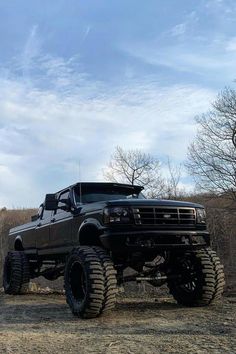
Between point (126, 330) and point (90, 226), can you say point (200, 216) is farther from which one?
point (126, 330)

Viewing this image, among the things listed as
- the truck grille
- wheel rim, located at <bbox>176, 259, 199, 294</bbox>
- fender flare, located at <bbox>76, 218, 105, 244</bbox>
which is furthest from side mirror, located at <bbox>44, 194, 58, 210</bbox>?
wheel rim, located at <bbox>176, 259, 199, 294</bbox>

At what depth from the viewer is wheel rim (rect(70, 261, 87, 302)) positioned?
28.4ft

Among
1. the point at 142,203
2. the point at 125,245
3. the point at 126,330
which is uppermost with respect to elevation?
the point at 142,203

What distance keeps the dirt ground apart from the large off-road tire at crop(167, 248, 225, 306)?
0.77ft

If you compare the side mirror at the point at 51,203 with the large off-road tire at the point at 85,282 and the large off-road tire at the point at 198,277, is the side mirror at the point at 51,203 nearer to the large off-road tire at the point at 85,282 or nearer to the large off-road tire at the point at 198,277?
the large off-road tire at the point at 85,282

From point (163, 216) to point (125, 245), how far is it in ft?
2.96

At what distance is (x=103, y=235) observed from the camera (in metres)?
8.37

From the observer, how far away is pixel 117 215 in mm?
8344

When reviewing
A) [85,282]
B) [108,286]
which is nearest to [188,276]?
[108,286]

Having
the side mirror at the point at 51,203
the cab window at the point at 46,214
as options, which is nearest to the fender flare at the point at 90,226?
the side mirror at the point at 51,203

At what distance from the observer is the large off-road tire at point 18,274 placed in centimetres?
1294

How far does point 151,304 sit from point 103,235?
7.91 ft

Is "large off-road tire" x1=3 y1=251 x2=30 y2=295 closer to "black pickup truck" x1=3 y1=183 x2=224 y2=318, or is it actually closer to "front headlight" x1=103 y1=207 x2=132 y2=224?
"black pickup truck" x1=3 y1=183 x2=224 y2=318

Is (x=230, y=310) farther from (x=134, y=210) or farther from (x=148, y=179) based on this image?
(x=148, y=179)
